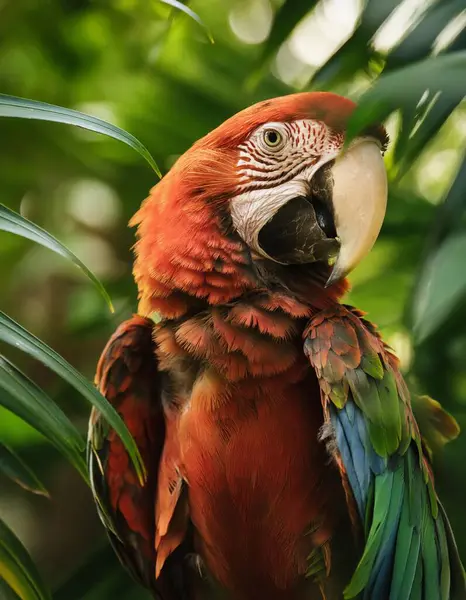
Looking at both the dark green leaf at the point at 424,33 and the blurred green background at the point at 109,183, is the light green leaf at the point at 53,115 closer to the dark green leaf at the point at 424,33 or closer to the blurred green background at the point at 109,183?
the dark green leaf at the point at 424,33

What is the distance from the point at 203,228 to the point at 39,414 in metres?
0.38

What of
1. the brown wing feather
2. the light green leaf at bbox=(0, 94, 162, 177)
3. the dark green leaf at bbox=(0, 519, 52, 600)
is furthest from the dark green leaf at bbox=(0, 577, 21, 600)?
the light green leaf at bbox=(0, 94, 162, 177)

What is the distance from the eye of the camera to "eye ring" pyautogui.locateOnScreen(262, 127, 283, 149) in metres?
0.85

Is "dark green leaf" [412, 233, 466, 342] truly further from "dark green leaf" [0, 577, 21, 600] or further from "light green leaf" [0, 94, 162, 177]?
"dark green leaf" [0, 577, 21, 600]

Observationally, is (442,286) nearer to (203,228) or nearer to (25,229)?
(25,229)

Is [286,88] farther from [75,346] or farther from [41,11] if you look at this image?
[75,346]

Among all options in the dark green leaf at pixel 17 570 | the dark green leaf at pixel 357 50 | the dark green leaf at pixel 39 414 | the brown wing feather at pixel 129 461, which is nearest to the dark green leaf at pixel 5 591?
the dark green leaf at pixel 17 570

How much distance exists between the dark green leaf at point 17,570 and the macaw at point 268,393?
0.23 meters

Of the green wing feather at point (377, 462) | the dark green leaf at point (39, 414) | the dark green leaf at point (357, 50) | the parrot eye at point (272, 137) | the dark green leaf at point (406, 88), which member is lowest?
the green wing feather at point (377, 462)

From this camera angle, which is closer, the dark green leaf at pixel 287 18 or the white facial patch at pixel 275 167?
the dark green leaf at pixel 287 18

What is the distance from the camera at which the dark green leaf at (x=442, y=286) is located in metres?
0.38

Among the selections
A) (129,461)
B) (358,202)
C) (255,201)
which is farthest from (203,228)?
(129,461)

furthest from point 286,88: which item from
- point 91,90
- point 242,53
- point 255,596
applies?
point 255,596

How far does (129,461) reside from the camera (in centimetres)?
86
